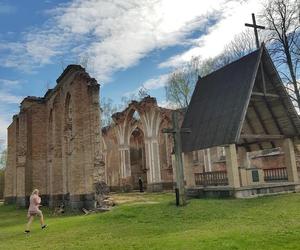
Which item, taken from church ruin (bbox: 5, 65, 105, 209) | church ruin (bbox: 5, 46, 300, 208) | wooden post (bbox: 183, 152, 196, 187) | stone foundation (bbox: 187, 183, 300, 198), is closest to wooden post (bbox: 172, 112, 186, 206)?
church ruin (bbox: 5, 46, 300, 208)

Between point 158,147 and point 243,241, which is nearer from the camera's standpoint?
point 243,241

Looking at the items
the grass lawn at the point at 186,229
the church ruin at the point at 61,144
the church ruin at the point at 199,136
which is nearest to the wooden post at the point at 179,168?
the grass lawn at the point at 186,229

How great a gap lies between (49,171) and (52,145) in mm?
1892

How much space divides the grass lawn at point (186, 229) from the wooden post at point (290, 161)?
4.39 metres

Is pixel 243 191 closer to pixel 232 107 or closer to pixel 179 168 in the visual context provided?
pixel 179 168

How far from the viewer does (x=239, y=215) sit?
10.3 meters

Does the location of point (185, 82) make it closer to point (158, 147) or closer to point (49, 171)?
point (158, 147)

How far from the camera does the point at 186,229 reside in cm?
889

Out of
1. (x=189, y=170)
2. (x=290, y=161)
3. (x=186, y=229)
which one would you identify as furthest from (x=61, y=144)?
(x=186, y=229)

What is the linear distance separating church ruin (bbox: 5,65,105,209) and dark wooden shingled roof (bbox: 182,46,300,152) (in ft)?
17.2

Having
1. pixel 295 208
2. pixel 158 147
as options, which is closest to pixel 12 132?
pixel 158 147

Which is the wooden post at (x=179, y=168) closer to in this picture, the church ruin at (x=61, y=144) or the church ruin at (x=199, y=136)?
the church ruin at (x=199, y=136)

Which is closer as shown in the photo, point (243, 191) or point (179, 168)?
point (179, 168)

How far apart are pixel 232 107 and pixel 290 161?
4251mm
